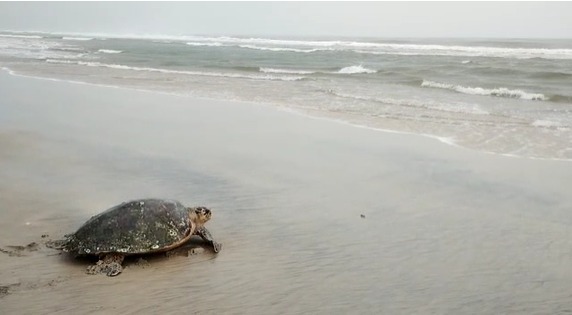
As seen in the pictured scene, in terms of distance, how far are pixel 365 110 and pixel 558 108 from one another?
18.2 feet

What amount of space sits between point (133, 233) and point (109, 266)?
1.18 feet

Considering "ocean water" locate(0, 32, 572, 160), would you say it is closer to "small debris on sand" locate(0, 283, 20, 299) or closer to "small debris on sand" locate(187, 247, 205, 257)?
"small debris on sand" locate(187, 247, 205, 257)

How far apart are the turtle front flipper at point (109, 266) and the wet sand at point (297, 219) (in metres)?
0.07

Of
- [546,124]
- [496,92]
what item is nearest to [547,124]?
[546,124]

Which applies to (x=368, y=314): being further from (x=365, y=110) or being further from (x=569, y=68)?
(x=569, y=68)

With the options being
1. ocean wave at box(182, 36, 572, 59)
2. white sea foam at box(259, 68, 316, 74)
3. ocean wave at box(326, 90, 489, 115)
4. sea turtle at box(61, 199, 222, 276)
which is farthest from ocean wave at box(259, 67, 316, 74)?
sea turtle at box(61, 199, 222, 276)

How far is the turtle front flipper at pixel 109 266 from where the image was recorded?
4.33 metres

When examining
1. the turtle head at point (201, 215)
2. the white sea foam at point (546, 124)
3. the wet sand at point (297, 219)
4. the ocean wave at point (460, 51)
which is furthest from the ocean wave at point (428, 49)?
the turtle head at point (201, 215)

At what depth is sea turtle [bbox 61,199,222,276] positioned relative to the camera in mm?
4465

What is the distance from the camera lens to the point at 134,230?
15.2ft

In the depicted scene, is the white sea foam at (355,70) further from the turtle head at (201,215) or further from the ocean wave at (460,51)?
the turtle head at (201,215)

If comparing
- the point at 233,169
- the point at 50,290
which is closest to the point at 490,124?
the point at 233,169

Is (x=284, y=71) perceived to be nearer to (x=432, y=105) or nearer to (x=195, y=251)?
(x=432, y=105)

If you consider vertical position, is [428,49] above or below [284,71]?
above
